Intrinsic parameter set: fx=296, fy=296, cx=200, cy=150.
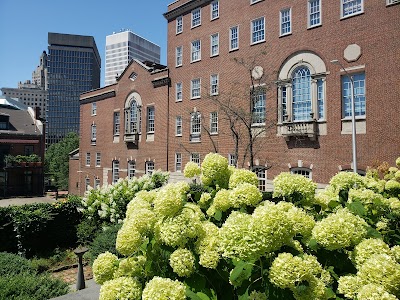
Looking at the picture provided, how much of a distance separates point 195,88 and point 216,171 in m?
26.2

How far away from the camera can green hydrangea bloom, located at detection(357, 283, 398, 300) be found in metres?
1.81

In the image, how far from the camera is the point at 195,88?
2900cm

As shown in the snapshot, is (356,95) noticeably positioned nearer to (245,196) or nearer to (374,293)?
(245,196)

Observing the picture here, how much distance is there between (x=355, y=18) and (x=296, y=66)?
14.9 ft

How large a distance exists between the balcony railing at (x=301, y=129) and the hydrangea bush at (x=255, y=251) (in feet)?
57.2

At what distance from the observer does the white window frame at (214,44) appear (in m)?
27.5

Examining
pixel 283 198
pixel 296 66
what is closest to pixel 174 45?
pixel 296 66

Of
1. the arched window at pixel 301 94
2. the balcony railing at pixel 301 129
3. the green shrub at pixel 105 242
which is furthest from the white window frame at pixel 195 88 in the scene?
the green shrub at pixel 105 242

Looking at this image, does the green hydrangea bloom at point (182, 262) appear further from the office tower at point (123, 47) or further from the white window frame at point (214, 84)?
the office tower at point (123, 47)

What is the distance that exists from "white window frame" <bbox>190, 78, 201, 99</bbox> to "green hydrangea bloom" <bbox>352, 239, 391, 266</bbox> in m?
26.9

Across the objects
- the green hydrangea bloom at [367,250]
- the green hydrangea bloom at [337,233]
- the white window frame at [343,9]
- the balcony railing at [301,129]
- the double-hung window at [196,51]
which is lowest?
the green hydrangea bloom at [367,250]

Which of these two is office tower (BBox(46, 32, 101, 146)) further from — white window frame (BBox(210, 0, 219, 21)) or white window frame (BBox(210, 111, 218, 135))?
white window frame (BBox(210, 111, 218, 135))

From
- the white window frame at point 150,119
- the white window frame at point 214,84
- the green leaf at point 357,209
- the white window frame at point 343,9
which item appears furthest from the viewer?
the white window frame at point 150,119

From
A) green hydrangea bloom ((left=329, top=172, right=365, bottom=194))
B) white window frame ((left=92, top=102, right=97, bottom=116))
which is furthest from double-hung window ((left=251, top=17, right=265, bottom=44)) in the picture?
white window frame ((left=92, top=102, right=97, bottom=116))
